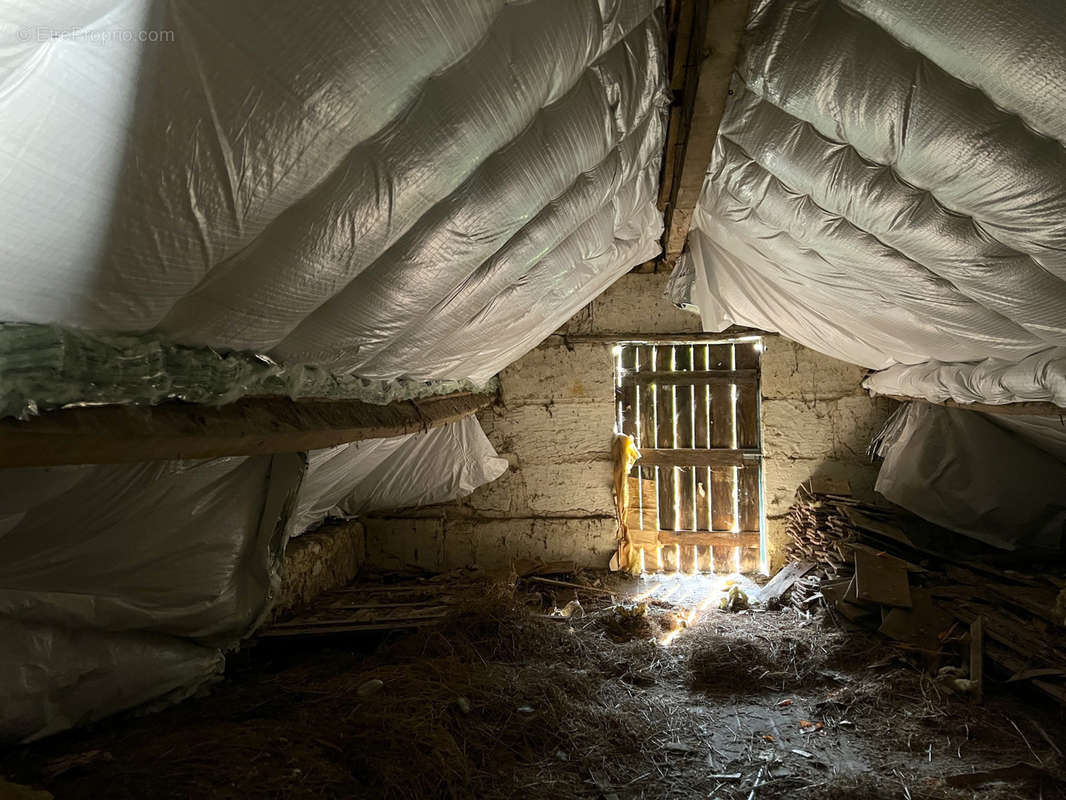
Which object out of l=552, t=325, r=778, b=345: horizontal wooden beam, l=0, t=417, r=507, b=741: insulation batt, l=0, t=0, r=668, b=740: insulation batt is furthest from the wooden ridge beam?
l=552, t=325, r=778, b=345: horizontal wooden beam

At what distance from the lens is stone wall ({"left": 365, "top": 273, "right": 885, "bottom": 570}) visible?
201 inches

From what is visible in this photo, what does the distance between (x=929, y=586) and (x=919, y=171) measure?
10.8 feet

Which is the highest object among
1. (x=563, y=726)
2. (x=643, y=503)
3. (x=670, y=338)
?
(x=670, y=338)

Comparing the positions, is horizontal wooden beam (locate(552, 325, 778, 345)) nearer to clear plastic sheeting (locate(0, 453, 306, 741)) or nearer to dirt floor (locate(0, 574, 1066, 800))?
dirt floor (locate(0, 574, 1066, 800))

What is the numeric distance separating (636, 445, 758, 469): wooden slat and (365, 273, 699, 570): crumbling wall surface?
393mm

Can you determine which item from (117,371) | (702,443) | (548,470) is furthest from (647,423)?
(117,371)

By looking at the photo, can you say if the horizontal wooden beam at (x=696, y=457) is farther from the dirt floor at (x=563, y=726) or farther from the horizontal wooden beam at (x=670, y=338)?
the dirt floor at (x=563, y=726)

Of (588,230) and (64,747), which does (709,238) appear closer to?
(588,230)

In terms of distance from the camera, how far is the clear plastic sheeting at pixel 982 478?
3943 mm

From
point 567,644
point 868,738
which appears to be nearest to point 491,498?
point 567,644

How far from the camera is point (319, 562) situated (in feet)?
13.6

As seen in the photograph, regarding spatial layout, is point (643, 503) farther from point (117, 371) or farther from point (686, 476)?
point (117, 371)

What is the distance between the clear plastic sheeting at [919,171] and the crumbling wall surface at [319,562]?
3.08m

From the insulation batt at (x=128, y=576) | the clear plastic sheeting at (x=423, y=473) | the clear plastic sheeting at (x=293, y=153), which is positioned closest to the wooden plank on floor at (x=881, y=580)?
the clear plastic sheeting at (x=423, y=473)
